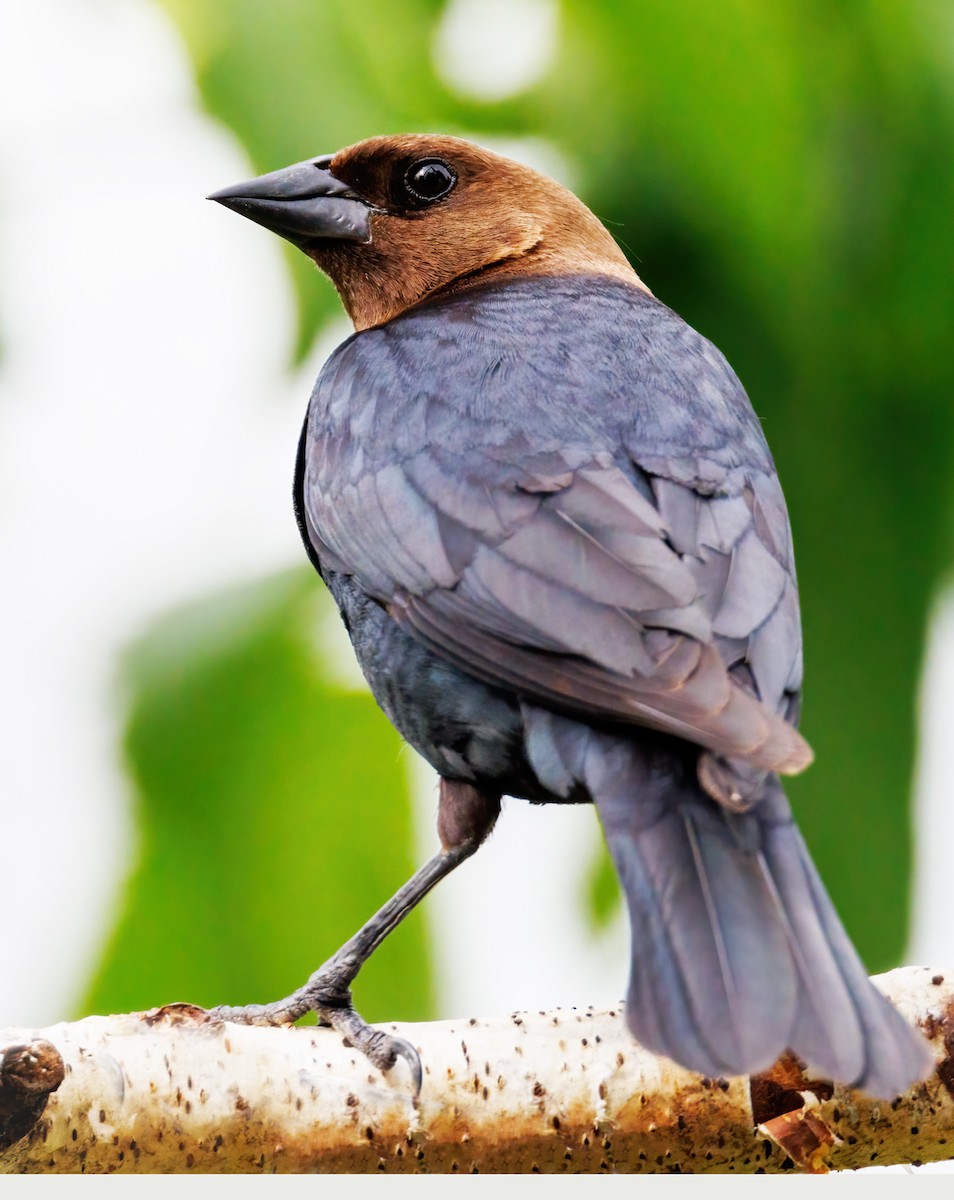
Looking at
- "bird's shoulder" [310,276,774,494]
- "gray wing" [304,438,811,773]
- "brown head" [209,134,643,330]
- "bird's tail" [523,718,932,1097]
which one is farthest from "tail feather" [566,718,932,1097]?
"brown head" [209,134,643,330]

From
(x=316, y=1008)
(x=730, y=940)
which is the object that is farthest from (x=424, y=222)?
(x=730, y=940)

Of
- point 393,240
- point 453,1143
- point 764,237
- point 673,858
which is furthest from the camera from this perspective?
point 393,240

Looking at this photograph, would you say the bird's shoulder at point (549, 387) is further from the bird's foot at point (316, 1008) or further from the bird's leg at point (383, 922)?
the bird's foot at point (316, 1008)

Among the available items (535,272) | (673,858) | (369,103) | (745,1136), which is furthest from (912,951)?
(369,103)

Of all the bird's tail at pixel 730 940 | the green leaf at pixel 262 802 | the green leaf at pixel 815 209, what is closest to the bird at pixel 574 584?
the bird's tail at pixel 730 940

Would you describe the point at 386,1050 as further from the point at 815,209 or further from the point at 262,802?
the point at 815,209

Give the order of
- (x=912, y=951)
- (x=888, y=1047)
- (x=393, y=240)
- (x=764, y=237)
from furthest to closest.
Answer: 1. (x=393, y=240)
2. (x=764, y=237)
3. (x=912, y=951)
4. (x=888, y=1047)

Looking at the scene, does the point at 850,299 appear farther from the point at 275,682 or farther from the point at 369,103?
the point at 275,682
